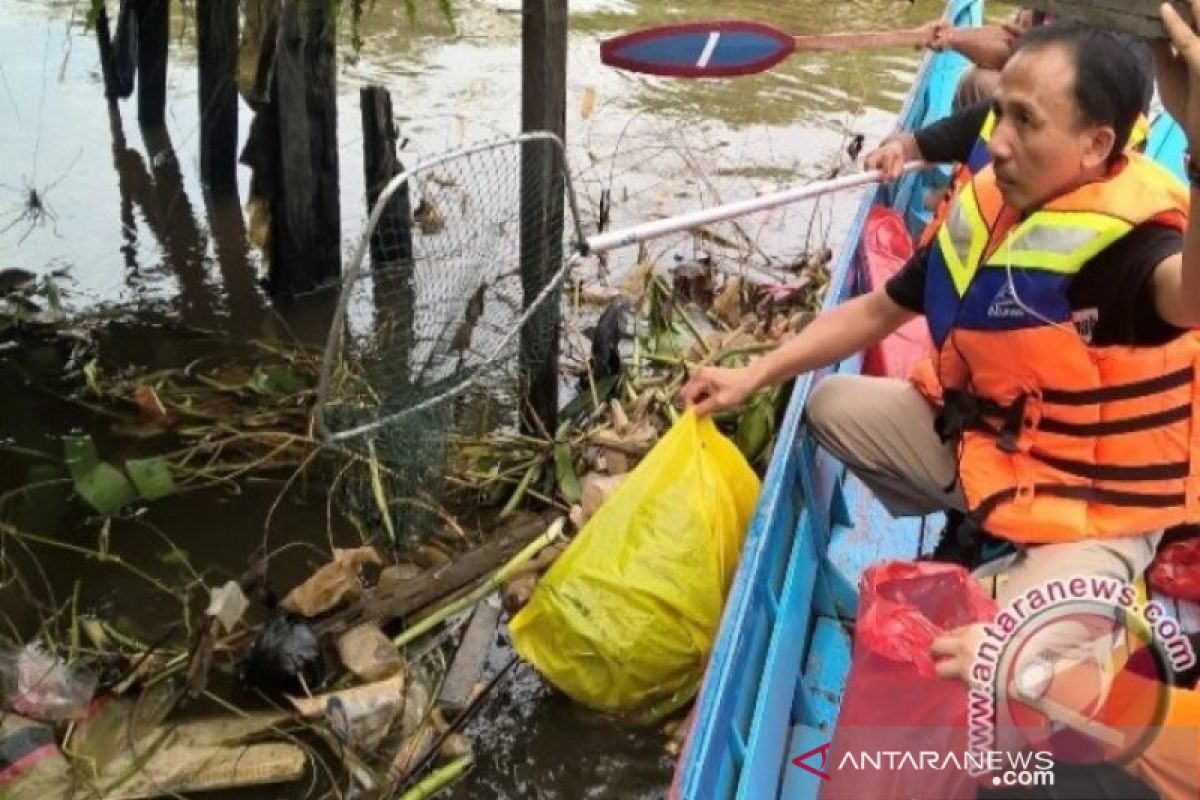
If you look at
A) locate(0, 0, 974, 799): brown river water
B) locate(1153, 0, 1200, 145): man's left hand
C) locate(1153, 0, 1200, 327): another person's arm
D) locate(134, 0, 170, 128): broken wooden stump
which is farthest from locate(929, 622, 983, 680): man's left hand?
locate(134, 0, 170, 128): broken wooden stump

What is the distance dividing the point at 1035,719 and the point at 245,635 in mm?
2393

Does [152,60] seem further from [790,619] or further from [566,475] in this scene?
[790,619]

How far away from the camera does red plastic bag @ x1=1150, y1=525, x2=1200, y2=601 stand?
2.63 m

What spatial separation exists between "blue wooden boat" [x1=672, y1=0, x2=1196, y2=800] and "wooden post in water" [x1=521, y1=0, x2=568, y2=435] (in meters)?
0.95

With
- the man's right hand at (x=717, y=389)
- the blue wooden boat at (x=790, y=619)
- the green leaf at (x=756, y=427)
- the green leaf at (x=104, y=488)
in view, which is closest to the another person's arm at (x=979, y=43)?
the blue wooden boat at (x=790, y=619)

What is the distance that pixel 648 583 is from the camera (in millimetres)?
3143

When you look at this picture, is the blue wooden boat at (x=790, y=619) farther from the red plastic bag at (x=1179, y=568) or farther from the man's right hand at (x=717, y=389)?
the man's right hand at (x=717, y=389)

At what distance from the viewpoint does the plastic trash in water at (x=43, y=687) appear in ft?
10.7

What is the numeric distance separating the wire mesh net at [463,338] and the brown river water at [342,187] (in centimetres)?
54

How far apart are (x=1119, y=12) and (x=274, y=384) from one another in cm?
357

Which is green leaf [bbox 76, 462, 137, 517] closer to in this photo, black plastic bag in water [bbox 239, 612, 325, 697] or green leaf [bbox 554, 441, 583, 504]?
black plastic bag in water [bbox 239, 612, 325, 697]

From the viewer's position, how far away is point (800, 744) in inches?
112

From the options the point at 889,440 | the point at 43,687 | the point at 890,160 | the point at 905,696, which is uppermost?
the point at 890,160

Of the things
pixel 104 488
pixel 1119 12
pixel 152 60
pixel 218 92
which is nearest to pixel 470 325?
pixel 104 488
